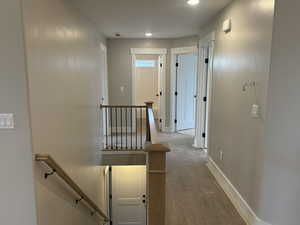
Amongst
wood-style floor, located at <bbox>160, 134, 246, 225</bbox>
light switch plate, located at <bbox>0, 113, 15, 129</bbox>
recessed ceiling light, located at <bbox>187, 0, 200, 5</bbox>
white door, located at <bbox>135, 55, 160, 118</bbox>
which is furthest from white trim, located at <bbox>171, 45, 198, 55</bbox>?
light switch plate, located at <bbox>0, 113, 15, 129</bbox>

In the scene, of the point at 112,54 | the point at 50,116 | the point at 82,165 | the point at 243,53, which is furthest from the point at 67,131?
the point at 112,54

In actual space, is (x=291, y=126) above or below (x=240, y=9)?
below

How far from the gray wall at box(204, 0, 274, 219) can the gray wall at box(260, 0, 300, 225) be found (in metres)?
0.07

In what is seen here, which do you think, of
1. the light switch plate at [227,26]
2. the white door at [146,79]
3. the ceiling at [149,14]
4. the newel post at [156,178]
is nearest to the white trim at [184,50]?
the ceiling at [149,14]

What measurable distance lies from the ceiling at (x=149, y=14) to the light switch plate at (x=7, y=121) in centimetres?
185

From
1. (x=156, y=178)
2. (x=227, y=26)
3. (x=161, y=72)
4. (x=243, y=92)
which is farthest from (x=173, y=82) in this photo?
(x=156, y=178)

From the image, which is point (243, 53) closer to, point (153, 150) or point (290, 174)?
point (290, 174)

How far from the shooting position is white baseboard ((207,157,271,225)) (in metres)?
2.23

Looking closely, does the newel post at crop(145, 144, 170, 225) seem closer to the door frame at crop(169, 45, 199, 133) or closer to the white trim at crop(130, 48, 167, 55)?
the door frame at crop(169, 45, 199, 133)

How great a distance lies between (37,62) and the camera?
191 centimetres

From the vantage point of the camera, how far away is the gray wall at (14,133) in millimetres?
1691

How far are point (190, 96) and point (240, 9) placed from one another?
3.75m

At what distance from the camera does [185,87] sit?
6141 mm

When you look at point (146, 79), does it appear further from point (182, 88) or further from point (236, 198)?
point (236, 198)
